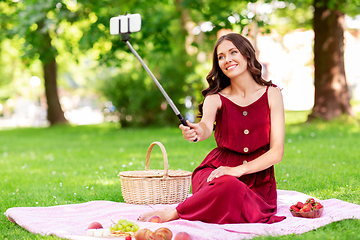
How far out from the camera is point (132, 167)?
7.05 metres

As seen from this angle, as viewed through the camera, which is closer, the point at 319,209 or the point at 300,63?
the point at 319,209

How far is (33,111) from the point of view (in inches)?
1307

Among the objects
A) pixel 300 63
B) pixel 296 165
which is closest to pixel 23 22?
pixel 296 165

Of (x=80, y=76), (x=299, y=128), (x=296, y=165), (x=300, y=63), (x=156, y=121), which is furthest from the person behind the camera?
(x=80, y=76)

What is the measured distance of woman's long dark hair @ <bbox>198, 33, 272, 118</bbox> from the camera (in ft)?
12.4

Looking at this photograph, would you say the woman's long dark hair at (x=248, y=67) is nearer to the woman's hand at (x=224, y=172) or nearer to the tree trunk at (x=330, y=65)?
the woman's hand at (x=224, y=172)

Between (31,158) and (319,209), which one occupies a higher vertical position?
(319,209)

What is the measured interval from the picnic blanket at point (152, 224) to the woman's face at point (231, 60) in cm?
126

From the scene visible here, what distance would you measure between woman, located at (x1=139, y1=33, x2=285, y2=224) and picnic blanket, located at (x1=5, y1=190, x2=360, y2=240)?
14 cm

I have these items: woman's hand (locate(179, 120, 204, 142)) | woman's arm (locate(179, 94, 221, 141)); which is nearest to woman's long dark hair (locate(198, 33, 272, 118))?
woman's arm (locate(179, 94, 221, 141))

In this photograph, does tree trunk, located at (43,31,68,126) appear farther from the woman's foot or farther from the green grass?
the woman's foot

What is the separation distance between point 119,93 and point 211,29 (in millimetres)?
6615

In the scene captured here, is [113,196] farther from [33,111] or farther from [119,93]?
[33,111]

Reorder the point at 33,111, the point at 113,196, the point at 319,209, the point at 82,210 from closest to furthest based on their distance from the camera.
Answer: the point at 319,209 → the point at 82,210 → the point at 113,196 → the point at 33,111
